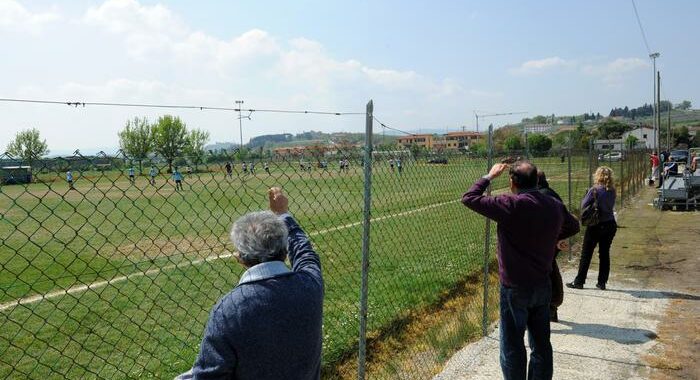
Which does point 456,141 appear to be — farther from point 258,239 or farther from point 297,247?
point 258,239

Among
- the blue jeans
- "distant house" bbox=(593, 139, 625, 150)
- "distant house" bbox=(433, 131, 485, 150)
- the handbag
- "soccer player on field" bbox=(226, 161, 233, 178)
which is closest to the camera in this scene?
"soccer player on field" bbox=(226, 161, 233, 178)

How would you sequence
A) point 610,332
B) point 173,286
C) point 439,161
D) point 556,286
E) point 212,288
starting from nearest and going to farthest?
1. point 556,286
2. point 610,332
3. point 439,161
4. point 212,288
5. point 173,286

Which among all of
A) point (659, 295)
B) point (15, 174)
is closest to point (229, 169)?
point (15, 174)

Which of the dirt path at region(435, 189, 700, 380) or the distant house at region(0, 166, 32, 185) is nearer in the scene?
the distant house at region(0, 166, 32, 185)

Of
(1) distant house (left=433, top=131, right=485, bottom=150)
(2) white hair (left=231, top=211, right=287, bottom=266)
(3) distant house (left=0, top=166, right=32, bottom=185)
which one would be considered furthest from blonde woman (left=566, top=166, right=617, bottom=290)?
(1) distant house (left=433, top=131, right=485, bottom=150)

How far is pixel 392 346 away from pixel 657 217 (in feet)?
38.8

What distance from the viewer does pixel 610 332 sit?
Result: 571 centimetres

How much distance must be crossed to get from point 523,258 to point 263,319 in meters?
2.47

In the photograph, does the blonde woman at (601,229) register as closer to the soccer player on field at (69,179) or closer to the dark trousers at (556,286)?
the dark trousers at (556,286)

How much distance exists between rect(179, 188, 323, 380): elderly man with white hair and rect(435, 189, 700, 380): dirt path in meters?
2.96

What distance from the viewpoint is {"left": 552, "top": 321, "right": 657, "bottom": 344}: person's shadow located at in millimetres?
5508

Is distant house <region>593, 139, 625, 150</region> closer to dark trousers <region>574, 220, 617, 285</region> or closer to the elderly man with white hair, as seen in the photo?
dark trousers <region>574, 220, 617, 285</region>

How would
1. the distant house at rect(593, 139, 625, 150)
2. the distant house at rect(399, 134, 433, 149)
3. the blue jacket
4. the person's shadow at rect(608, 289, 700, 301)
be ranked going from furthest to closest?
1. the distant house at rect(593, 139, 625, 150)
2. the person's shadow at rect(608, 289, 700, 301)
3. the distant house at rect(399, 134, 433, 149)
4. the blue jacket

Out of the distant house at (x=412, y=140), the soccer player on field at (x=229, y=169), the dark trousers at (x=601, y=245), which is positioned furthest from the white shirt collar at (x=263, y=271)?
the dark trousers at (x=601, y=245)
